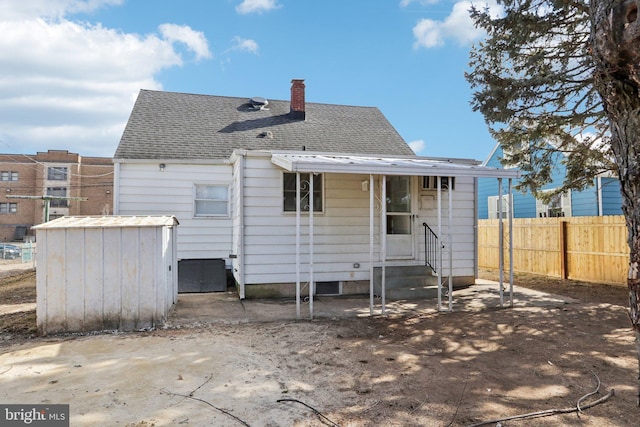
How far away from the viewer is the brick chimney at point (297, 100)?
45.1 feet

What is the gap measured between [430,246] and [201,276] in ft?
18.7

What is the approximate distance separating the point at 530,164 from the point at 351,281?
5.30 metres

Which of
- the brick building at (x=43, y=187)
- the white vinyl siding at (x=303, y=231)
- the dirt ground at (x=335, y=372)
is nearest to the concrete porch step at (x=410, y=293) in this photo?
the white vinyl siding at (x=303, y=231)

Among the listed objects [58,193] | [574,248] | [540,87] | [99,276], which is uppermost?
[58,193]

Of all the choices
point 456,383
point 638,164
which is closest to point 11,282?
point 456,383

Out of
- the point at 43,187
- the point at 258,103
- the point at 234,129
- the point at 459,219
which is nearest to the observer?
the point at 459,219

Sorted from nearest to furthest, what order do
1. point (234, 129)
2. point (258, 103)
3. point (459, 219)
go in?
point (459, 219)
point (234, 129)
point (258, 103)

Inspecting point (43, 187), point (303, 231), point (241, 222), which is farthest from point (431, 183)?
point (43, 187)

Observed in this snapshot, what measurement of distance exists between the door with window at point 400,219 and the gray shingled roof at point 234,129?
3445 millimetres

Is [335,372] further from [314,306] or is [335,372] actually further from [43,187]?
[43,187]

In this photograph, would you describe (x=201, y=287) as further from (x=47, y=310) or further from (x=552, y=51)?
(x=552, y=51)

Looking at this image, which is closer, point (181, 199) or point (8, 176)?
point (181, 199)

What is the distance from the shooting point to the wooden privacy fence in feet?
33.0

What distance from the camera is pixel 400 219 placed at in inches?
353
